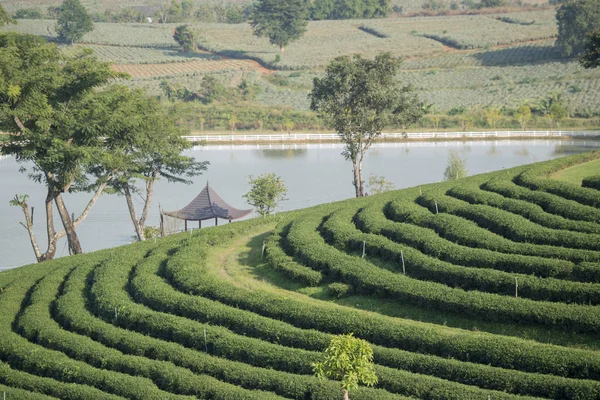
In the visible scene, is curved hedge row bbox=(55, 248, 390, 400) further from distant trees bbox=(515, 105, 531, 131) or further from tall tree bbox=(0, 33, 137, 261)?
distant trees bbox=(515, 105, 531, 131)

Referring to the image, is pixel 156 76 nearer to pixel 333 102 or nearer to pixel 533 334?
pixel 333 102

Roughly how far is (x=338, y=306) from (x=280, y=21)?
124150 mm

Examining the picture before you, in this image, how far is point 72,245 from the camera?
48688 millimetres

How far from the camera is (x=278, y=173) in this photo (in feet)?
260

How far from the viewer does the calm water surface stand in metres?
62.9

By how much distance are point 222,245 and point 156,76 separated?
9494 centimetres

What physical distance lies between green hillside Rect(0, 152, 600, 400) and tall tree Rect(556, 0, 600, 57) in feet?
294

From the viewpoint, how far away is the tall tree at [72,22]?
151m

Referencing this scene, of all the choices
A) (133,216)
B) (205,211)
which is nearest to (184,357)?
(205,211)

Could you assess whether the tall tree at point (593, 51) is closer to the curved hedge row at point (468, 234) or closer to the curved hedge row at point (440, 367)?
the curved hedge row at point (468, 234)

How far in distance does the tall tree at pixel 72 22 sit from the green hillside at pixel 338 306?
116 metres

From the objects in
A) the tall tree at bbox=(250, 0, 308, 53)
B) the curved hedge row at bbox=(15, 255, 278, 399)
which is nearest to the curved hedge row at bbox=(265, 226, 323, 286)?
the curved hedge row at bbox=(15, 255, 278, 399)

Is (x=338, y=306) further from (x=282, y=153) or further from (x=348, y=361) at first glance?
(x=282, y=153)

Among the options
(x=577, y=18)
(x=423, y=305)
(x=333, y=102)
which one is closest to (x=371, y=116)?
(x=333, y=102)
